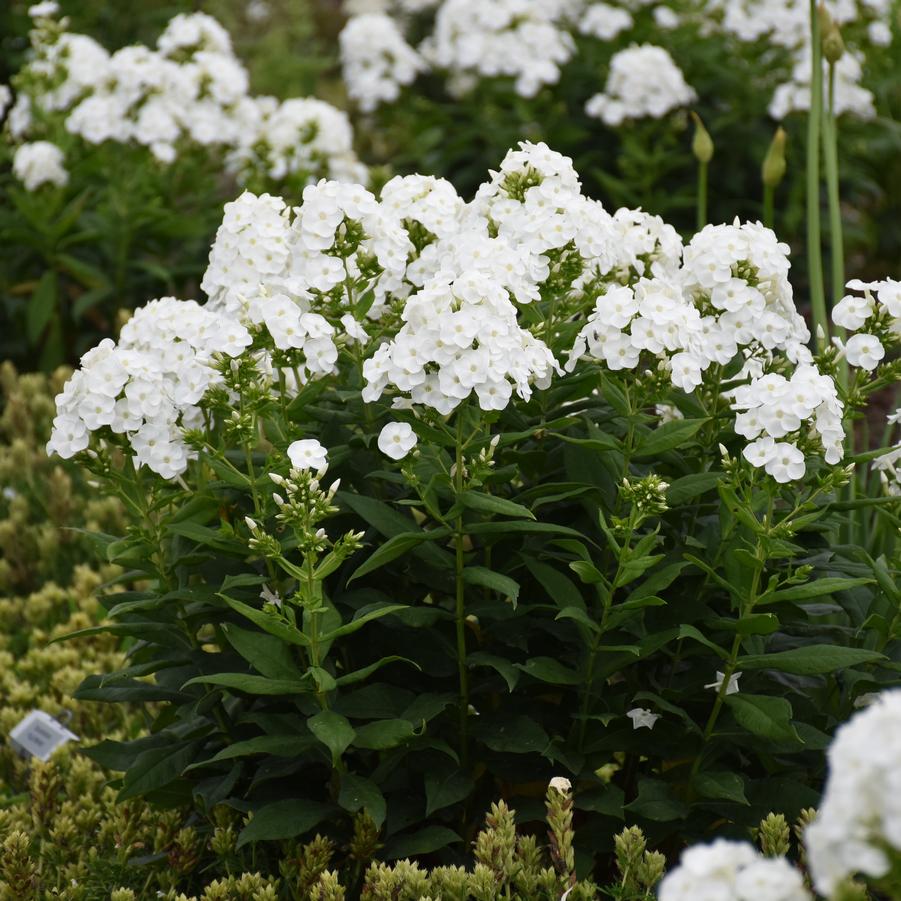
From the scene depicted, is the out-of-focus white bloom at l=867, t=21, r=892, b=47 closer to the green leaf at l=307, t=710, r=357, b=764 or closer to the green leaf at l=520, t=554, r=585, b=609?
the green leaf at l=520, t=554, r=585, b=609

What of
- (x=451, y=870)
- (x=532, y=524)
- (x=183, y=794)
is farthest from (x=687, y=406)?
(x=183, y=794)

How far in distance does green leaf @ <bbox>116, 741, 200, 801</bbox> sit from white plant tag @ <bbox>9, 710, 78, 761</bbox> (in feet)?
2.32

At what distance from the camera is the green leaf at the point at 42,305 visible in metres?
5.92

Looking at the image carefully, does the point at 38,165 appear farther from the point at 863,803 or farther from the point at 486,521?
the point at 863,803

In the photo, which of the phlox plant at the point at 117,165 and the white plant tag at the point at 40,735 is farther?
the phlox plant at the point at 117,165

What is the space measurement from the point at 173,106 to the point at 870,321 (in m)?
4.09

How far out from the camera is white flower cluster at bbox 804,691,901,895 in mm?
1423

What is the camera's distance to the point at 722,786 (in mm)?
2725

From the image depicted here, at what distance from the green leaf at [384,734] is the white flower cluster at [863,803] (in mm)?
1235

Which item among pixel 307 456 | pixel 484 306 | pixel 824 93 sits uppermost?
pixel 824 93

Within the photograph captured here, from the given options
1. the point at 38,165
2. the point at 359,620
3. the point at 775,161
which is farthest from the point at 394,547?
the point at 38,165

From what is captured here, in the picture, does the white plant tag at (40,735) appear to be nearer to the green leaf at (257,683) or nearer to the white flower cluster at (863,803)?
the green leaf at (257,683)

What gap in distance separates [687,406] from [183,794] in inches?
56.8

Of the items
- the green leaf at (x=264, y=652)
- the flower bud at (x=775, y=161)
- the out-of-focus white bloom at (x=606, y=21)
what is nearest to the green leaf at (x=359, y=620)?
the green leaf at (x=264, y=652)
